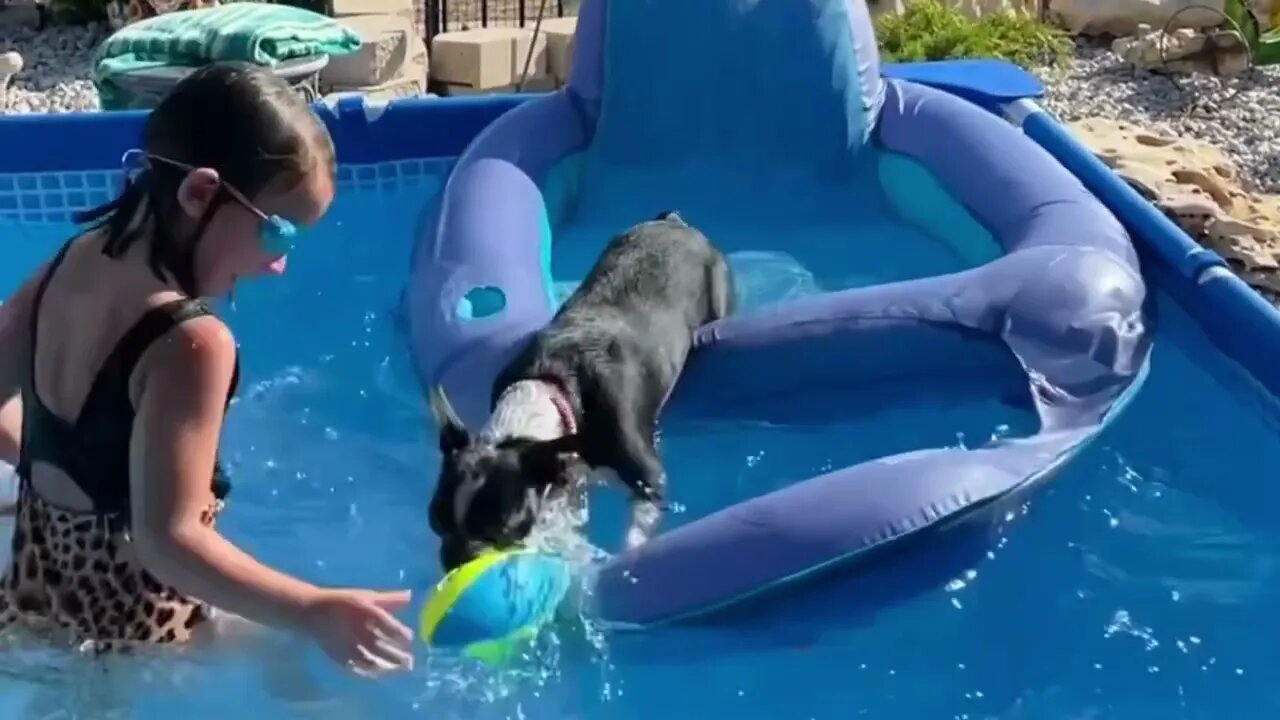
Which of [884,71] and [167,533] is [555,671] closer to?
[167,533]

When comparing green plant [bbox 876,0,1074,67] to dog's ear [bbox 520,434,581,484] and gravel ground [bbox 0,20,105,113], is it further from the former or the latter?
dog's ear [bbox 520,434,581,484]

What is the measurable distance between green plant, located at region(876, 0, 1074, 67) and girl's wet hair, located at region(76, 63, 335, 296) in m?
5.99

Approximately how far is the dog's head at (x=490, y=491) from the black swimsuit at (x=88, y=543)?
763mm

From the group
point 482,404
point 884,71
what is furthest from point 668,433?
point 884,71

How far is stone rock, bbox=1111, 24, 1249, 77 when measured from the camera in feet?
26.1

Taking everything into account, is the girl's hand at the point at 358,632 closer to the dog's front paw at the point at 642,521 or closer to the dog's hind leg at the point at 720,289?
the dog's front paw at the point at 642,521

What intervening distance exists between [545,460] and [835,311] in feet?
4.07

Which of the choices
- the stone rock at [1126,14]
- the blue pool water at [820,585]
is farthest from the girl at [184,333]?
the stone rock at [1126,14]

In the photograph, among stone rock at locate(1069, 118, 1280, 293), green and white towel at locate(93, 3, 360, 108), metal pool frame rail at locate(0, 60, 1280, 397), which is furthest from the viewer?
green and white towel at locate(93, 3, 360, 108)

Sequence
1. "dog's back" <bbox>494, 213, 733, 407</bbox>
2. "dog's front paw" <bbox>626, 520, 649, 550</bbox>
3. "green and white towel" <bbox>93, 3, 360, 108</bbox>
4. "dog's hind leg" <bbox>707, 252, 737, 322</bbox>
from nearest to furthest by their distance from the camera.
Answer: "dog's front paw" <bbox>626, 520, 649, 550</bbox>
"dog's back" <bbox>494, 213, 733, 407</bbox>
"dog's hind leg" <bbox>707, 252, 737, 322</bbox>
"green and white towel" <bbox>93, 3, 360, 108</bbox>

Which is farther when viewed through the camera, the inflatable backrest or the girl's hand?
the inflatable backrest

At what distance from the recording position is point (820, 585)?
3.40 m

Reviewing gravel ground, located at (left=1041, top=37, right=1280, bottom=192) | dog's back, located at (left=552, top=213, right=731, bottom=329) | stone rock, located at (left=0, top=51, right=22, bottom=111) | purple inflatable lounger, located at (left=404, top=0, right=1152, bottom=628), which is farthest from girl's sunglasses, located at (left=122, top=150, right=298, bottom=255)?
stone rock, located at (left=0, top=51, right=22, bottom=111)

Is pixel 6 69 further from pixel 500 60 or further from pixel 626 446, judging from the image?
pixel 626 446
